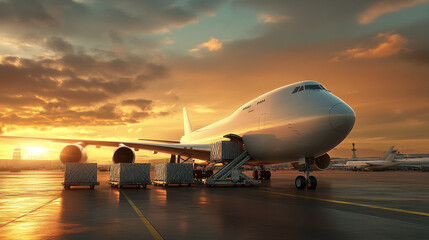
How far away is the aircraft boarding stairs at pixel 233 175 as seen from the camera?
20.1 meters

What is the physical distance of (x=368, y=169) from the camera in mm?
83625

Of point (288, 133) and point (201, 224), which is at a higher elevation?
point (288, 133)

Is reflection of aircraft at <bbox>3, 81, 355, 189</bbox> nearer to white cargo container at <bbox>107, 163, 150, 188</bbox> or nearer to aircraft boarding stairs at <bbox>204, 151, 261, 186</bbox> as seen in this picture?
aircraft boarding stairs at <bbox>204, 151, 261, 186</bbox>

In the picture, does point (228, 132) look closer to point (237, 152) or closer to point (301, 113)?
point (237, 152)

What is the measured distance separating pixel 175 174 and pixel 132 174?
2.86 metres

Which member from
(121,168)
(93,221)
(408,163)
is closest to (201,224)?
(93,221)

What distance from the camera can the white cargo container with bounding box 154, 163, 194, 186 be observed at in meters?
21.7

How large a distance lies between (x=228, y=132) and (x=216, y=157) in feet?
7.54

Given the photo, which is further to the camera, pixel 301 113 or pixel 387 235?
pixel 301 113

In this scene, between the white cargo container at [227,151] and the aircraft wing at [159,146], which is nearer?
the white cargo container at [227,151]

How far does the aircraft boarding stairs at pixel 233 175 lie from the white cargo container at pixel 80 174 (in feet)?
21.7

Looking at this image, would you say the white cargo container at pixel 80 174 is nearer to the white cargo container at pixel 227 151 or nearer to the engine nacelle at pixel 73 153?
the engine nacelle at pixel 73 153

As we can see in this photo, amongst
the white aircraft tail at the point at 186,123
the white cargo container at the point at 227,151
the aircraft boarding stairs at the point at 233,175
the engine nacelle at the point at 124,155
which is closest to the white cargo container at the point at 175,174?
the aircraft boarding stairs at the point at 233,175

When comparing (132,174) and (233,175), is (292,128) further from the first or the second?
(132,174)
